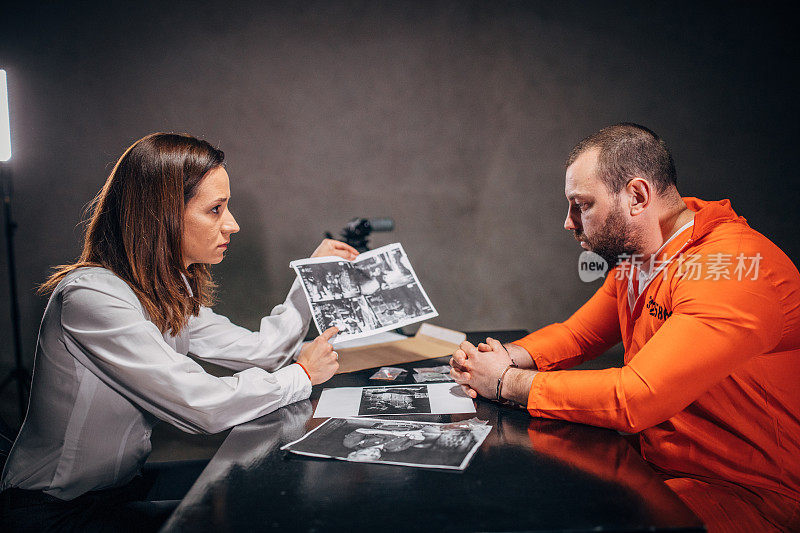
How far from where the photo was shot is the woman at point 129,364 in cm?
113

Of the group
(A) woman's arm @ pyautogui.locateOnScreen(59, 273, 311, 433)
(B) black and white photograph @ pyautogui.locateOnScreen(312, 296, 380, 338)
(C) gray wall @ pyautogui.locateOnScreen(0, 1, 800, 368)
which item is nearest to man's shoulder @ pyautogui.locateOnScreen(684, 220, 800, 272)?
(B) black and white photograph @ pyautogui.locateOnScreen(312, 296, 380, 338)

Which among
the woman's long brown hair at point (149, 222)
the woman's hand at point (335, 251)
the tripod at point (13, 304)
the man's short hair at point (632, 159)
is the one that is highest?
the man's short hair at point (632, 159)

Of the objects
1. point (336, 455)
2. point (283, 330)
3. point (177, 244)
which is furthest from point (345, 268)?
point (336, 455)

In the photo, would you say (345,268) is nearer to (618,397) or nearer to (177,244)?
(177,244)

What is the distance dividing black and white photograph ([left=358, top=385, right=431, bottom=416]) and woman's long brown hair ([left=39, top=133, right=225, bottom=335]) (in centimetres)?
55

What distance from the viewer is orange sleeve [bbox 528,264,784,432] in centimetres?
104

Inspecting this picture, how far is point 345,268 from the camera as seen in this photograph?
1650 mm

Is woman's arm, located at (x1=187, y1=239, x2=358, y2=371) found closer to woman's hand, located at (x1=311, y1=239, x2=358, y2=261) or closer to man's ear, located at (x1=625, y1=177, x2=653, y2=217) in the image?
woman's hand, located at (x1=311, y1=239, x2=358, y2=261)

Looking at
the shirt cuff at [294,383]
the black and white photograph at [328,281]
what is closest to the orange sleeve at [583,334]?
the black and white photograph at [328,281]

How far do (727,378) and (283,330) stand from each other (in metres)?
1.24

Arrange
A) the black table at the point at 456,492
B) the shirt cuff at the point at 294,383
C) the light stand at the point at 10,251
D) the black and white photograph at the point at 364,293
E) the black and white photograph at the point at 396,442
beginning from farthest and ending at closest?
the light stand at the point at 10,251
the black and white photograph at the point at 364,293
the shirt cuff at the point at 294,383
the black and white photograph at the point at 396,442
the black table at the point at 456,492

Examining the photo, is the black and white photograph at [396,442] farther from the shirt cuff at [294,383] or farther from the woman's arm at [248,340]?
the woman's arm at [248,340]

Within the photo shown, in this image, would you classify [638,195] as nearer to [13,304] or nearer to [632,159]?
[632,159]

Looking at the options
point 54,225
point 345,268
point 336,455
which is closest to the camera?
point 336,455
